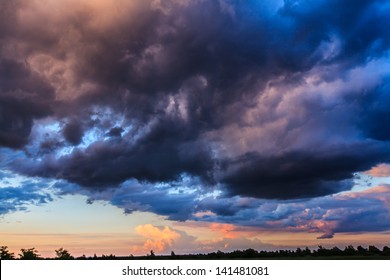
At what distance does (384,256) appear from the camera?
33.2 metres
